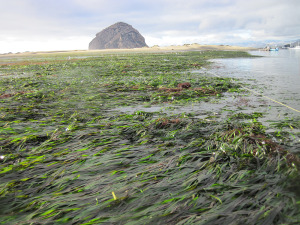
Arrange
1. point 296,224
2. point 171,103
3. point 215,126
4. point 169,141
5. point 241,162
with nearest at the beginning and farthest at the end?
point 296,224
point 241,162
point 169,141
point 215,126
point 171,103

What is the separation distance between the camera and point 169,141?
3.22 metres

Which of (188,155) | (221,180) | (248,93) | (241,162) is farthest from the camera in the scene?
(248,93)

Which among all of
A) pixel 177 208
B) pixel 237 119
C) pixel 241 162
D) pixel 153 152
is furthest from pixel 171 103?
pixel 177 208

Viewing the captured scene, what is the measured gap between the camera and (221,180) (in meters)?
2.22

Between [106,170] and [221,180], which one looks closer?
[221,180]

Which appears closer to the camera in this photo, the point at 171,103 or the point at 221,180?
the point at 221,180

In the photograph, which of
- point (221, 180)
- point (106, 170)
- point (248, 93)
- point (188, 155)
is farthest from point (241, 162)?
point (248, 93)

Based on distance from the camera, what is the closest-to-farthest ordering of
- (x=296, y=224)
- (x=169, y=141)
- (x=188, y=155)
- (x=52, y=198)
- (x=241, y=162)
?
(x=296, y=224) → (x=52, y=198) → (x=241, y=162) → (x=188, y=155) → (x=169, y=141)

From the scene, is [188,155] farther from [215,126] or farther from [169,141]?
[215,126]

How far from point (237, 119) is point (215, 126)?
0.75m

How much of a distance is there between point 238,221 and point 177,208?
20.3 inches

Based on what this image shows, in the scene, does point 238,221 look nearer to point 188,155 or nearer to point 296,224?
point 296,224

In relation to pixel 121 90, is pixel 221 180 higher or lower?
lower

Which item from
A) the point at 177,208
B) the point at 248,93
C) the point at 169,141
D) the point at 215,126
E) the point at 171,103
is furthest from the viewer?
the point at 248,93
